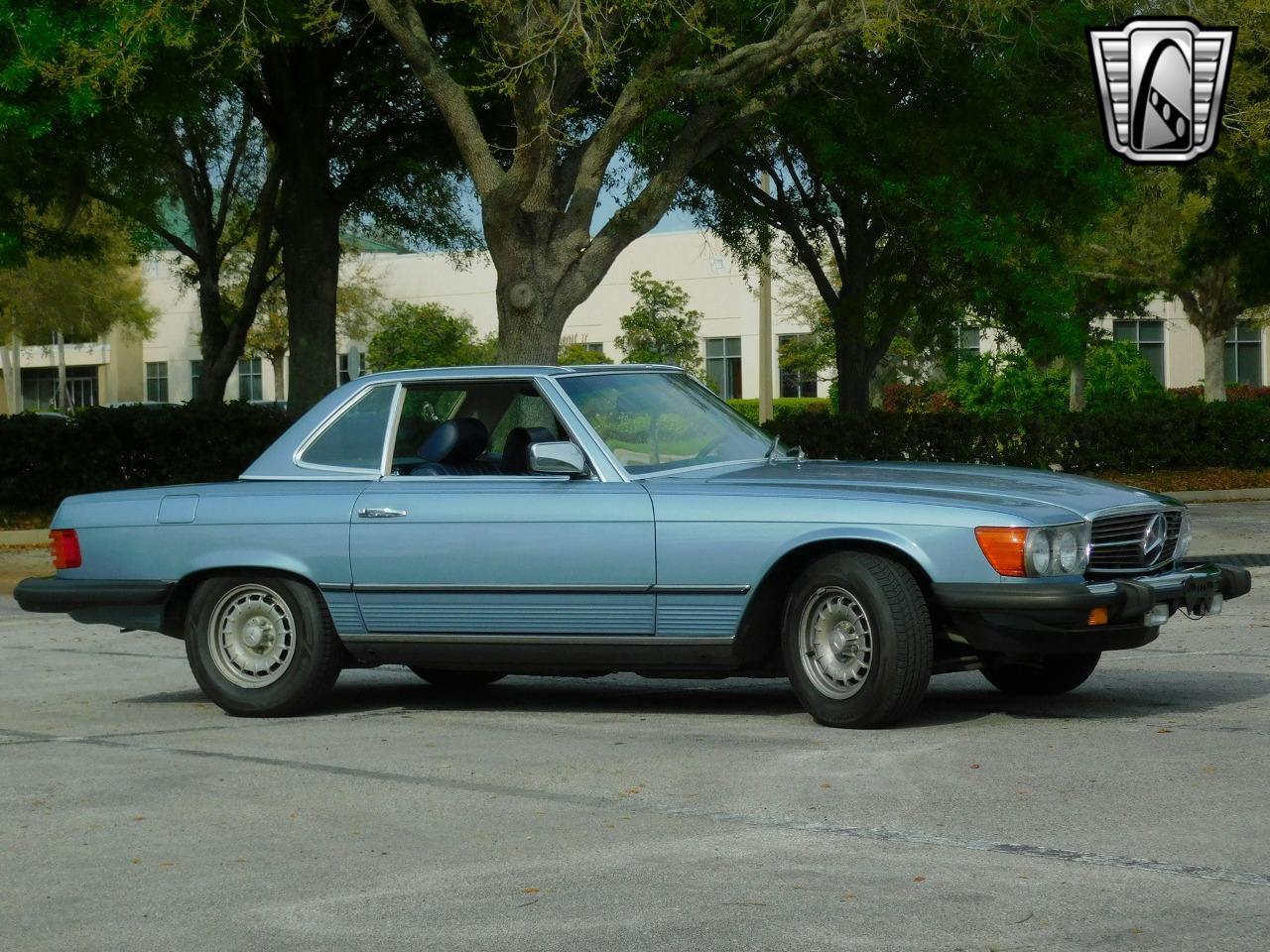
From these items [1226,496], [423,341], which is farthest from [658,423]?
[423,341]

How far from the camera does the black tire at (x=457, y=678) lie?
992 centimetres

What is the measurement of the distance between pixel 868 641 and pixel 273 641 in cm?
293

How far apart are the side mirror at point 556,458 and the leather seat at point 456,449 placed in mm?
741

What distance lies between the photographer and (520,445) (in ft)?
29.3

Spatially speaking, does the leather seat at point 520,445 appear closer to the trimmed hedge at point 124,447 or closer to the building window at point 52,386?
the trimmed hedge at point 124,447

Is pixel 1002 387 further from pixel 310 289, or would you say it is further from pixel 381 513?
pixel 381 513

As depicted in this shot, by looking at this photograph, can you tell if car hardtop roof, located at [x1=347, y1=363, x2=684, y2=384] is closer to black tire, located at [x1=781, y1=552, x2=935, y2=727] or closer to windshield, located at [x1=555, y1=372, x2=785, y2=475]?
windshield, located at [x1=555, y1=372, x2=785, y2=475]

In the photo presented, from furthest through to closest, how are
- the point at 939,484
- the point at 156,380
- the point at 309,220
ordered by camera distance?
1. the point at 156,380
2. the point at 309,220
3. the point at 939,484

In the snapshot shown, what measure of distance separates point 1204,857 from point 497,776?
275cm

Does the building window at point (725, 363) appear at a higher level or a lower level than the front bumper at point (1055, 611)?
higher

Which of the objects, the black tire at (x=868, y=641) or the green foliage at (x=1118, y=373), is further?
the green foliage at (x=1118, y=373)

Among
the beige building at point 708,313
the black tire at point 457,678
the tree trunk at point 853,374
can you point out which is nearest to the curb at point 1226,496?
the tree trunk at point 853,374

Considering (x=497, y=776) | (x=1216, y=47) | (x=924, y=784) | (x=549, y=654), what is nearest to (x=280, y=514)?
(x=549, y=654)

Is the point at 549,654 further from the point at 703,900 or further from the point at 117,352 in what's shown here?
the point at 117,352
